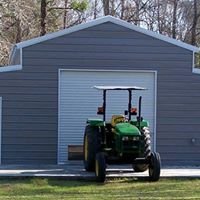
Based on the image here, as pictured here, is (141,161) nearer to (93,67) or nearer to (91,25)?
(93,67)

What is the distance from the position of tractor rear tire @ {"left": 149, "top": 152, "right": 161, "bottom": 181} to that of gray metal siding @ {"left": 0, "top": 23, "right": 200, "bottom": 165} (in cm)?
382

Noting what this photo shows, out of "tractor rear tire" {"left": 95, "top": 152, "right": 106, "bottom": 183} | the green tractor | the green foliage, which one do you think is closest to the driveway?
the green tractor

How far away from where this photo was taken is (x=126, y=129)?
1400cm

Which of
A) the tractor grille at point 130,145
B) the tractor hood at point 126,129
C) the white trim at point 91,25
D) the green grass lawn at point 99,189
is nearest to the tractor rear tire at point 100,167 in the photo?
the green grass lawn at point 99,189

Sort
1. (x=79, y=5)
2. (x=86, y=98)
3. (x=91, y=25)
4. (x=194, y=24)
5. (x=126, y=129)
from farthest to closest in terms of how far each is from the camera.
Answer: (x=194, y=24) → (x=79, y=5) → (x=86, y=98) → (x=91, y=25) → (x=126, y=129)

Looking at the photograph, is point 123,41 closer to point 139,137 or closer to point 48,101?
point 48,101

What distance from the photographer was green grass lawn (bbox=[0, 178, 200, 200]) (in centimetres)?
1146

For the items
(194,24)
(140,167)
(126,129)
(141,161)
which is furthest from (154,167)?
(194,24)

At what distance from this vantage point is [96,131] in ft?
48.5

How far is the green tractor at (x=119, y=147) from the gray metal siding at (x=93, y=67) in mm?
2566

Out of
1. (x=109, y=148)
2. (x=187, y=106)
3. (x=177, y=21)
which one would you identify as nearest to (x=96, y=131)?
(x=109, y=148)

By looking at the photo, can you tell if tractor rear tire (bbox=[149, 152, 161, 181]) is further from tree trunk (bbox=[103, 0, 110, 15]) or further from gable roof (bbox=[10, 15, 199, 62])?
tree trunk (bbox=[103, 0, 110, 15])

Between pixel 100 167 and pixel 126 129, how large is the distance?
110 cm

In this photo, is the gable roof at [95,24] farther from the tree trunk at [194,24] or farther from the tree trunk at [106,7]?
the tree trunk at [106,7]
